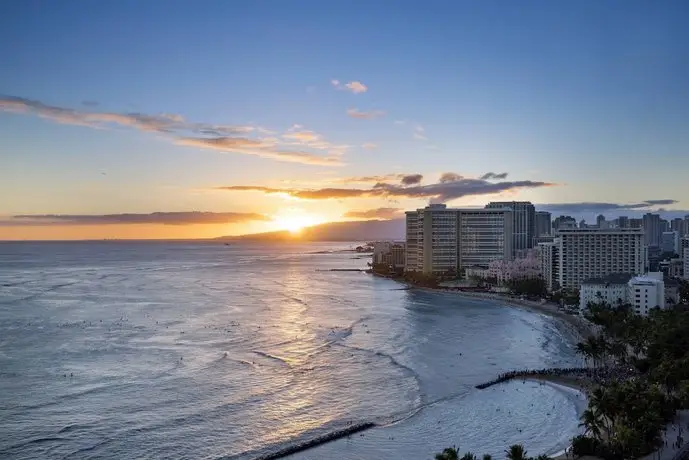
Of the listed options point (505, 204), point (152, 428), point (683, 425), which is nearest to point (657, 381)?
point (683, 425)

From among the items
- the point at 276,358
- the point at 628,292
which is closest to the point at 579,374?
the point at 276,358

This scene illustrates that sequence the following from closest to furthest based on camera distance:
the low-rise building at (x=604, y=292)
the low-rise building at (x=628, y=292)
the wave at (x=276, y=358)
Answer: the wave at (x=276, y=358), the low-rise building at (x=628, y=292), the low-rise building at (x=604, y=292)

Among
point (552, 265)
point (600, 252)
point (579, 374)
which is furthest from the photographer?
point (552, 265)

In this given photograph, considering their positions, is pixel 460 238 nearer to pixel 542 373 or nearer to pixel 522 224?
pixel 522 224

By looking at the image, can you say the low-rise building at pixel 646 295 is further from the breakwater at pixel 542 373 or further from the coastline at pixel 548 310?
the breakwater at pixel 542 373

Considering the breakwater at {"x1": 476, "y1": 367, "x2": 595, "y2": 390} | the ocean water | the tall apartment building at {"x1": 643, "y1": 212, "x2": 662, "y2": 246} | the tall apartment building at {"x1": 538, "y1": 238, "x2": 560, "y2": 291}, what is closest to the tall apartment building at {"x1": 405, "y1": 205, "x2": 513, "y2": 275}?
the tall apartment building at {"x1": 538, "y1": 238, "x2": 560, "y2": 291}

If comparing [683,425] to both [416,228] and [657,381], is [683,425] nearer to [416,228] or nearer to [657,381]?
[657,381]

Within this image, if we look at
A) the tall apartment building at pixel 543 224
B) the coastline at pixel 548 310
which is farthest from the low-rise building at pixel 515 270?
the tall apartment building at pixel 543 224
